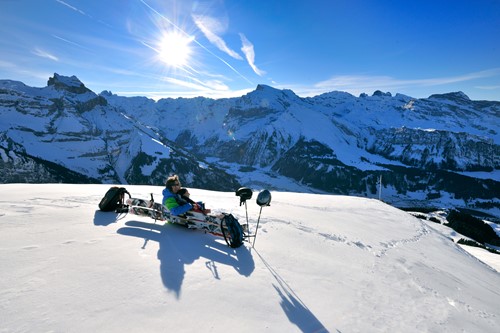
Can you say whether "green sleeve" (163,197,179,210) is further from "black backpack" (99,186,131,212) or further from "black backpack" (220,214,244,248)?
"black backpack" (99,186,131,212)

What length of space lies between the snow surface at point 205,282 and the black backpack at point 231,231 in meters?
0.26

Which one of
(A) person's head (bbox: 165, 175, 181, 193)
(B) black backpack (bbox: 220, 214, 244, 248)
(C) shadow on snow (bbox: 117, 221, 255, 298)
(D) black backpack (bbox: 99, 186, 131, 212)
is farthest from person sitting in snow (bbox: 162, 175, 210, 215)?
(D) black backpack (bbox: 99, 186, 131, 212)

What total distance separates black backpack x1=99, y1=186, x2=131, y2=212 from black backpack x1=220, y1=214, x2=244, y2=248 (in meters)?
5.21

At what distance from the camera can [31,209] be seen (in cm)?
1195

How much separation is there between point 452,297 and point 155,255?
947 centimetres

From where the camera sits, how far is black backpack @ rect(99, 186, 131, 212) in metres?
12.6

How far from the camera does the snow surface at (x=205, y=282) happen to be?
554 cm

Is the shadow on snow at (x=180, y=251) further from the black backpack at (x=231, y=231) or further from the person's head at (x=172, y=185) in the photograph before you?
the person's head at (x=172, y=185)

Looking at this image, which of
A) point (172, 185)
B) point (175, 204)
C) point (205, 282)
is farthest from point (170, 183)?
point (205, 282)

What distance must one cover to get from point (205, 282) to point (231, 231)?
2.87m

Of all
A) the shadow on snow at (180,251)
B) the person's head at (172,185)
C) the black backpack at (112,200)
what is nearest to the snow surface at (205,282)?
the shadow on snow at (180,251)

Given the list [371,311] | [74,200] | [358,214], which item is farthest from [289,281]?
[358,214]

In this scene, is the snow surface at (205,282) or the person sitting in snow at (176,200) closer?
the snow surface at (205,282)

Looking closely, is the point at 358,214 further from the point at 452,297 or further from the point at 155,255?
the point at 155,255
